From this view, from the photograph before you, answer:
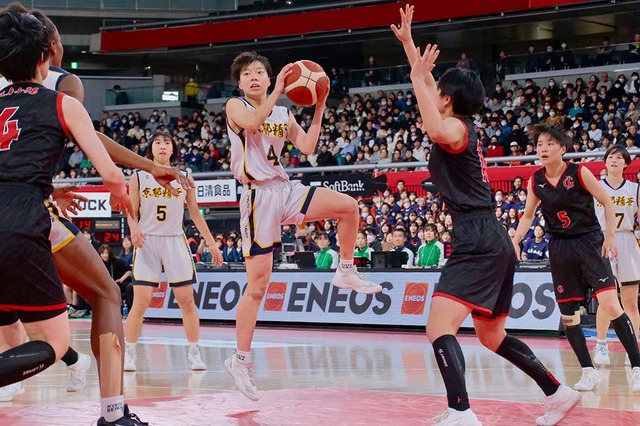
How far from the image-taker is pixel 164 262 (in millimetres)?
10500

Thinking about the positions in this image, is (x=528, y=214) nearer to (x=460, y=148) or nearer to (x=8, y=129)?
(x=460, y=148)

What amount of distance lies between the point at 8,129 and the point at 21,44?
0.47 metres

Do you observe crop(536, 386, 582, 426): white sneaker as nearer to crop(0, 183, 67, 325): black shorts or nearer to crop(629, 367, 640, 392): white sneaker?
crop(629, 367, 640, 392): white sneaker

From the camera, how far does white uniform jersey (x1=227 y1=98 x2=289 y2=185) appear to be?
736 centimetres

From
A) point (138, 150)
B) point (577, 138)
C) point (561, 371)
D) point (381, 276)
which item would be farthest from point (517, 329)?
point (138, 150)

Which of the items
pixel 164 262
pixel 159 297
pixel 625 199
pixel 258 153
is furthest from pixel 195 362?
pixel 159 297

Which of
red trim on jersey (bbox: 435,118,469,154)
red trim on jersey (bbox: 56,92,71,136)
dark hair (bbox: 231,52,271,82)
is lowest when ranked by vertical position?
red trim on jersey (bbox: 435,118,469,154)

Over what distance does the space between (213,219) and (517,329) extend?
37.2 ft

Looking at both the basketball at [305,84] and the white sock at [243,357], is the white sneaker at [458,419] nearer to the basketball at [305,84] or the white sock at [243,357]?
the white sock at [243,357]

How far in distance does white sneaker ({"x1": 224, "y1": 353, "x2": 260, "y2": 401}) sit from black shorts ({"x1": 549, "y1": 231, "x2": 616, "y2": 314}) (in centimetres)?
306

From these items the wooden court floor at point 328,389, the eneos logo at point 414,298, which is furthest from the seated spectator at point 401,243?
the wooden court floor at point 328,389

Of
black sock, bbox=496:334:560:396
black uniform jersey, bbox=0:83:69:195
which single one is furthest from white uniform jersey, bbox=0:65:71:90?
black sock, bbox=496:334:560:396

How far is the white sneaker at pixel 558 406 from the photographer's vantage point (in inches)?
238

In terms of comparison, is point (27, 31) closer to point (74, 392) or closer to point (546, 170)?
point (74, 392)
